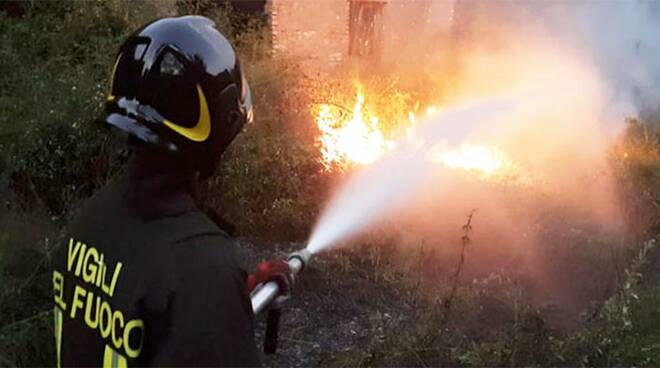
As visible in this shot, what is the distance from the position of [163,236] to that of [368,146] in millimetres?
7230

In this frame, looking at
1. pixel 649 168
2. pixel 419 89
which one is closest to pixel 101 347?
pixel 649 168

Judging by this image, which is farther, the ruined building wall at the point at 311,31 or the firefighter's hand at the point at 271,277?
the ruined building wall at the point at 311,31

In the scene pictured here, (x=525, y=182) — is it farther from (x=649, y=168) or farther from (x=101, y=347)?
(x=101, y=347)

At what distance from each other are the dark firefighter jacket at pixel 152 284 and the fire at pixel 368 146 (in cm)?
584

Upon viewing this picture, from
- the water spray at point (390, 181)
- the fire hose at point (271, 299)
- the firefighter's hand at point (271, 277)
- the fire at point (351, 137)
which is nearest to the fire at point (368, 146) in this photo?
the fire at point (351, 137)

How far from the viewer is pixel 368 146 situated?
28.4 ft

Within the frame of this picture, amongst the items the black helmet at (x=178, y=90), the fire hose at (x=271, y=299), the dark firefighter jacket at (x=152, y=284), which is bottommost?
the dark firefighter jacket at (x=152, y=284)

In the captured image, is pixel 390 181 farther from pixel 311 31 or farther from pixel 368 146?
pixel 311 31

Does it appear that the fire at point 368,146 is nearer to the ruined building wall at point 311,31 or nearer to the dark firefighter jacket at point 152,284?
the ruined building wall at point 311,31

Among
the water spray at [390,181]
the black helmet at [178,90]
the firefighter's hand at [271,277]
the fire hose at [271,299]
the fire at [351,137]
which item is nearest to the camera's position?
the black helmet at [178,90]

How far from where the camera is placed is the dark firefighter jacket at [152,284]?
1.42m

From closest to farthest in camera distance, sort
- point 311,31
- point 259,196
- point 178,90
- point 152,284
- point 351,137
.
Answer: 1. point 152,284
2. point 178,90
3. point 259,196
4. point 351,137
5. point 311,31

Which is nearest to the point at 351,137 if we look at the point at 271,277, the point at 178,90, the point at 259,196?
the point at 259,196

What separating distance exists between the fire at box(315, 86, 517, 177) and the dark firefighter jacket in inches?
230
